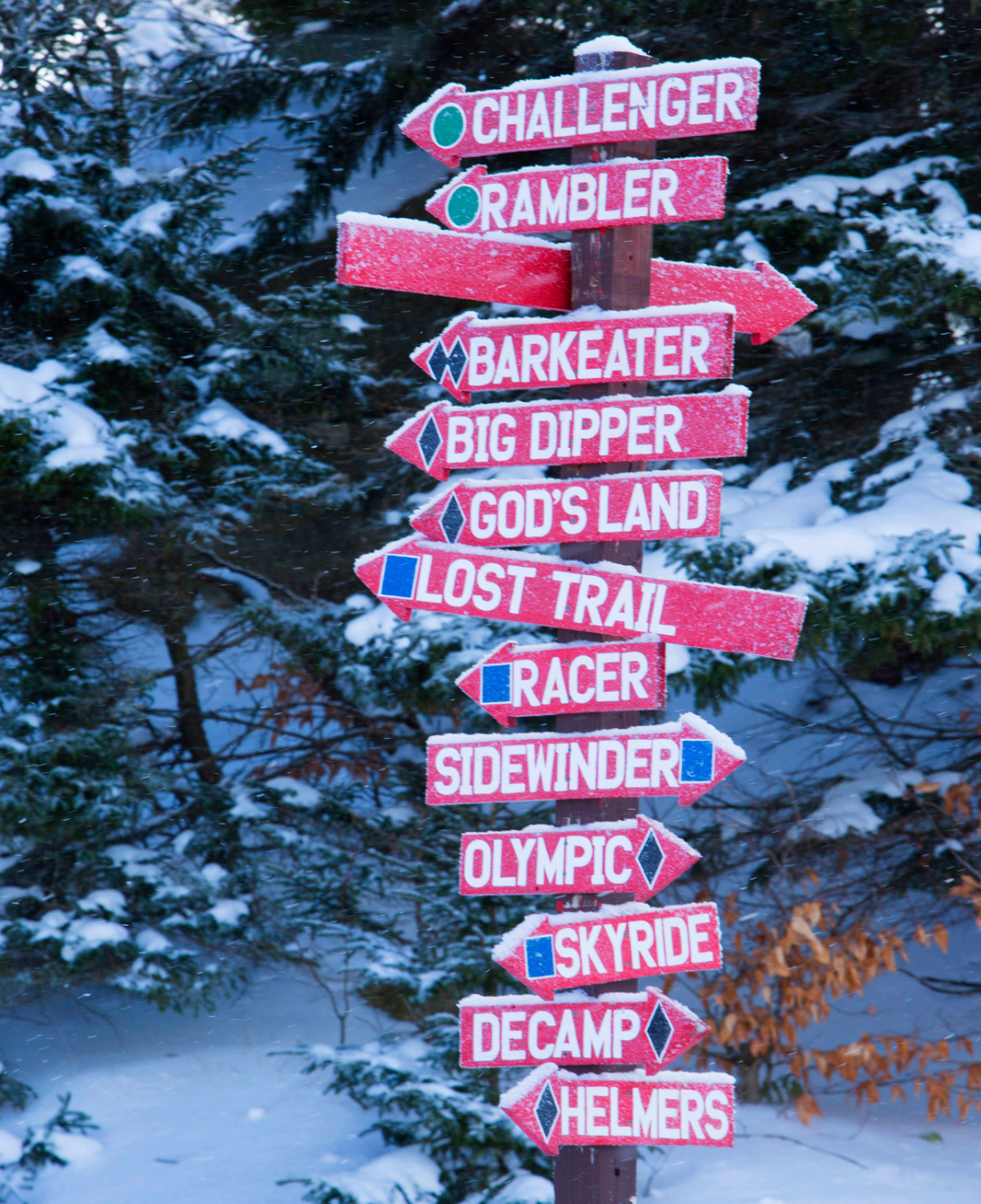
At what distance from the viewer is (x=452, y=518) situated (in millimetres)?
2971

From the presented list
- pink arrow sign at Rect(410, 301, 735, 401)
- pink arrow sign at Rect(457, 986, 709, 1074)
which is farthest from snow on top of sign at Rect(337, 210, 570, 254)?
pink arrow sign at Rect(457, 986, 709, 1074)

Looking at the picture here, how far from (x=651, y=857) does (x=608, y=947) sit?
255 millimetres

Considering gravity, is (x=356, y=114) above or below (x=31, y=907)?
above

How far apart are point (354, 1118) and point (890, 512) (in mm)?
3960

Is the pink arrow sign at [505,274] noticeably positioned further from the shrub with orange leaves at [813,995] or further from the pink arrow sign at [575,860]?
the shrub with orange leaves at [813,995]

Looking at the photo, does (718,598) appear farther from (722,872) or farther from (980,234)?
(722,872)

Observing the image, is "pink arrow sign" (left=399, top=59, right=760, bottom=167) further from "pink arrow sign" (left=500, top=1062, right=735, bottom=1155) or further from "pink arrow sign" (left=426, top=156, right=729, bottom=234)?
"pink arrow sign" (left=500, top=1062, right=735, bottom=1155)

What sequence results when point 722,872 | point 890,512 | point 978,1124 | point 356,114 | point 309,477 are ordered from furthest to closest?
point 356,114
point 309,477
point 722,872
point 978,1124
point 890,512

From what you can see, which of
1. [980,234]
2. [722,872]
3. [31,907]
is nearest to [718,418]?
[980,234]

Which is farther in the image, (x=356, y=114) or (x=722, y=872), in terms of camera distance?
(x=356, y=114)

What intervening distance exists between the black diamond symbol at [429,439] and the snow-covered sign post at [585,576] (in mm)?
17

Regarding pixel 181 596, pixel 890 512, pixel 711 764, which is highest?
pixel 181 596

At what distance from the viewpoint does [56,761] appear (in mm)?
5625

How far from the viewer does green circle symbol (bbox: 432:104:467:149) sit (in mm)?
2971
